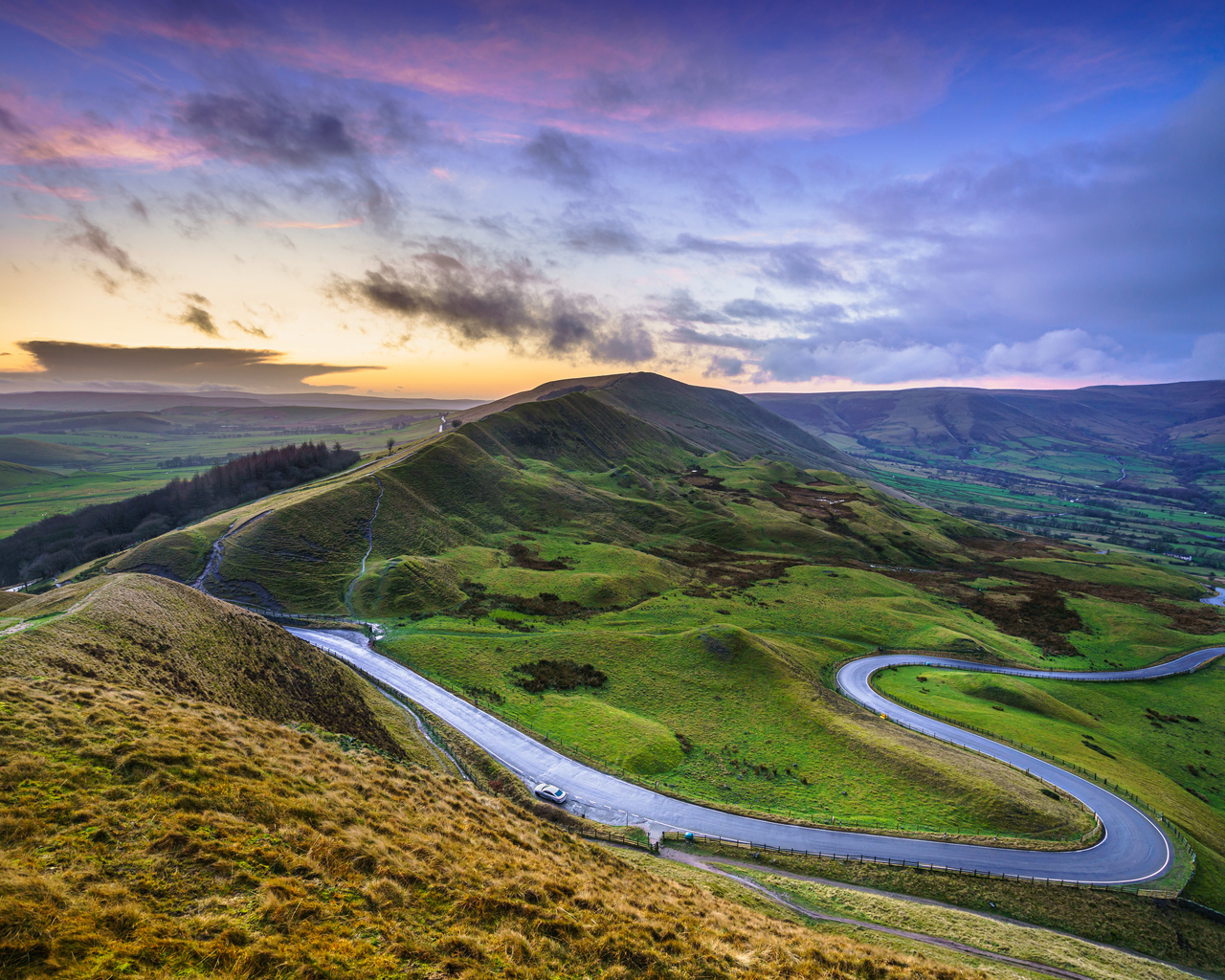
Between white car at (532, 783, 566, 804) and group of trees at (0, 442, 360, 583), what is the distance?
4999 inches

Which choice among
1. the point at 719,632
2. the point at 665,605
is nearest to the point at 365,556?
the point at 665,605

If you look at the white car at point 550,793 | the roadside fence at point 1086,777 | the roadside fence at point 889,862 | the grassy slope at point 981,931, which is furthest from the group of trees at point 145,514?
the roadside fence at point 1086,777

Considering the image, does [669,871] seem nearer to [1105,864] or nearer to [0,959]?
[0,959]

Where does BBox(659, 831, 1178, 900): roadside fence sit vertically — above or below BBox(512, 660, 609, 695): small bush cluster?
above

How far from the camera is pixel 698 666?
213 ft

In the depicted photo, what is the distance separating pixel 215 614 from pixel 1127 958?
220 ft

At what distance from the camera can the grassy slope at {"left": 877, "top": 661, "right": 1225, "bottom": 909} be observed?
2016 inches

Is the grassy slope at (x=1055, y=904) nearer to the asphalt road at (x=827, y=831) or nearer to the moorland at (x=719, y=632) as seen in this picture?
the moorland at (x=719, y=632)

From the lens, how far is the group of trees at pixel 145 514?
112312mm

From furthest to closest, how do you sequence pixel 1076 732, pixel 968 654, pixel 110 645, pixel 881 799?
pixel 968 654 → pixel 1076 732 → pixel 881 799 → pixel 110 645

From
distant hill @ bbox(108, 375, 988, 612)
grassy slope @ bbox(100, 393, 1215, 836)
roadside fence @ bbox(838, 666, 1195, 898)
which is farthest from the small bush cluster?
roadside fence @ bbox(838, 666, 1195, 898)

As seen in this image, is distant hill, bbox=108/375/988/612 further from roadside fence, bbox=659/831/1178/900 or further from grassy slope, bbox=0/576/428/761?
roadside fence, bbox=659/831/1178/900

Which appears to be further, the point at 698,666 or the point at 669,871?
the point at 698,666

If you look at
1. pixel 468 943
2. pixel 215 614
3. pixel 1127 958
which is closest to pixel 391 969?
pixel 468 943
